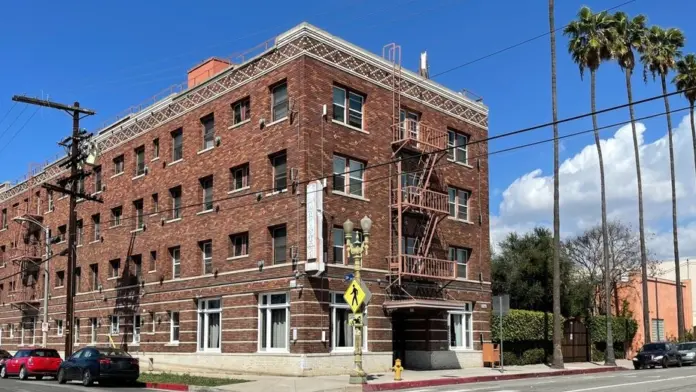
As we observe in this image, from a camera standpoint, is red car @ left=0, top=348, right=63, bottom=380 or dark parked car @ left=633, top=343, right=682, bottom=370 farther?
dark parked car @ left=633, top=343, right=682, bottom=370

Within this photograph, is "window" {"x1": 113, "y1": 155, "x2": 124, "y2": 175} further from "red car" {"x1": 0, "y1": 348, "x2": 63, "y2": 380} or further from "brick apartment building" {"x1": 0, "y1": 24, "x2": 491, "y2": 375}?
"red car" {"x1": 0, "y1": 348, "x2": 63, "y2": 380}

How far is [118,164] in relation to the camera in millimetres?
39688

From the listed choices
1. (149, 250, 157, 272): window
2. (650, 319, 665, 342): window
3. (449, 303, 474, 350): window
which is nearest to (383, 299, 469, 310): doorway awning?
(449, 303, 474, 350): window

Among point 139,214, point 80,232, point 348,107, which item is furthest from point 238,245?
point 80,232

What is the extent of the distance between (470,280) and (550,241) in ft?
51.0

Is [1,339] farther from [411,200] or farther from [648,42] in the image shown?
[648,42]

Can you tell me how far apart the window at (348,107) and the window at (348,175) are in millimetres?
1662

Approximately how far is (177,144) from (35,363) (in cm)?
1201

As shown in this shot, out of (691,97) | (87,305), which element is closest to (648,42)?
(691,97)

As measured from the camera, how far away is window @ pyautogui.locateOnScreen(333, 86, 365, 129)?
94.3 feet

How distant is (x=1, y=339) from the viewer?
5178 cm

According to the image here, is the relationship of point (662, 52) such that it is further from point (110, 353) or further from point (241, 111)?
point (110, 353)

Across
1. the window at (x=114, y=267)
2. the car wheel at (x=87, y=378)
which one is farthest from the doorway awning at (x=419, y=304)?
the window at (x=114, y=267)

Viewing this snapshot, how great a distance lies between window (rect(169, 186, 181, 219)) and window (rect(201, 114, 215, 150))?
287cm
